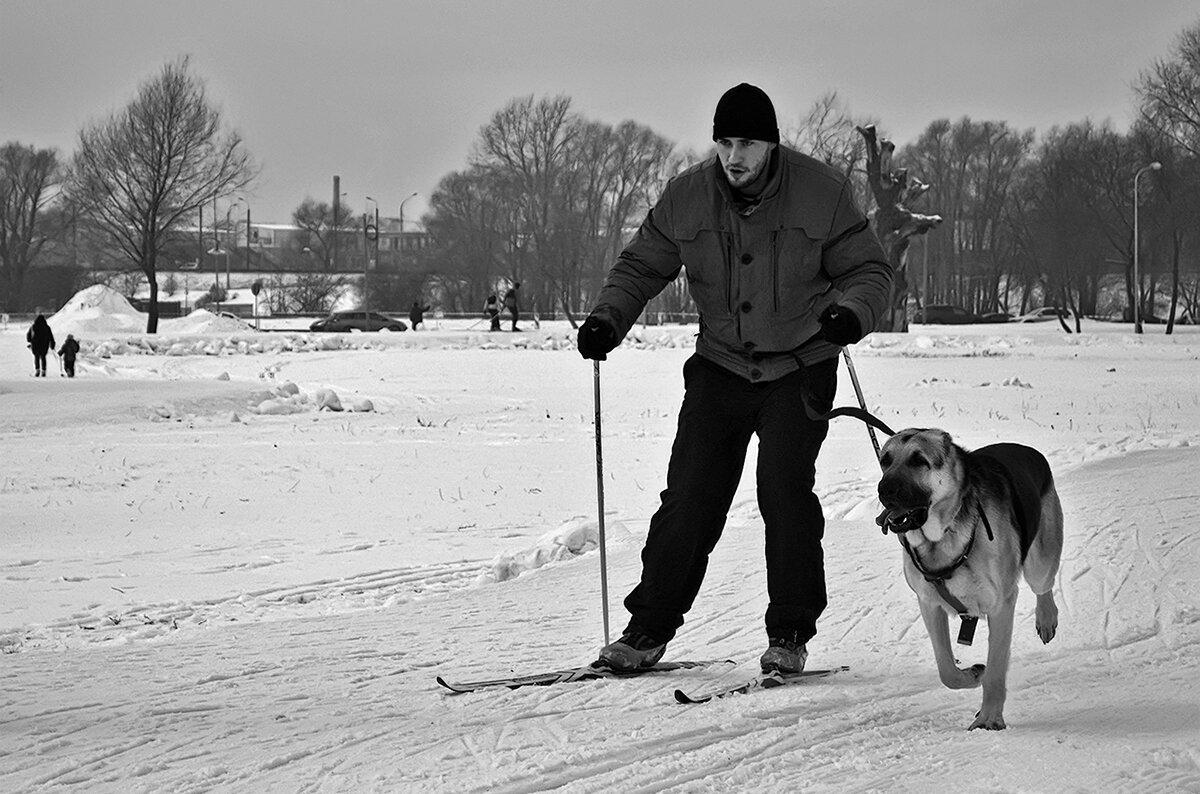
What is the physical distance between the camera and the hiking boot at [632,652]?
16.5 feet

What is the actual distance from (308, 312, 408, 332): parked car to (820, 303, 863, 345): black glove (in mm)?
55876

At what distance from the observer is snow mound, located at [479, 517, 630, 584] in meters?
8.09

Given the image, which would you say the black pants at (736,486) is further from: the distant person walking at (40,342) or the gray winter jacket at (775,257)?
the distant person walking at (40,342)

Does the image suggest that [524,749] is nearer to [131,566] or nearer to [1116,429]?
[131,566]

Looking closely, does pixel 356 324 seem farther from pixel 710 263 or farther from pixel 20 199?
pixel 710 263

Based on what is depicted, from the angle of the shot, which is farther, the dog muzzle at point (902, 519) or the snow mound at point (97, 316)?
the snow mound at point (97, 316)

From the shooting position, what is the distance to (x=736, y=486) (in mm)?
5125

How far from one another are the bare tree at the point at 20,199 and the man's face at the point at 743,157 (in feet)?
311

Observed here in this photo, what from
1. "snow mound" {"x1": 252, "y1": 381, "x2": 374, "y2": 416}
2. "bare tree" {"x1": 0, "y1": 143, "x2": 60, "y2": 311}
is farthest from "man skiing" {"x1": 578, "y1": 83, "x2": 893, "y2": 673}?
"bare tree" {"x1": 0, "y1": 143, "x2": 60, "y2": 311}

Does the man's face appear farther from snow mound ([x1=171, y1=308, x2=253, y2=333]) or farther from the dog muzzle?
snow mound ([x1=171, y1=308, x2=253, y2=333])

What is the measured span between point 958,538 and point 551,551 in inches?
181

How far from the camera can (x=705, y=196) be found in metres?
4.99

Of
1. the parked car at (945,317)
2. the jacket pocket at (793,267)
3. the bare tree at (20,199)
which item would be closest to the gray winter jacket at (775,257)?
the jacket pocket at (793,267)

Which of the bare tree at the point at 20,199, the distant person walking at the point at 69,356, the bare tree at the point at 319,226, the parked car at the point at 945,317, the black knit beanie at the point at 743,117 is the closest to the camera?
the black knit beanie at the point at 743,117
